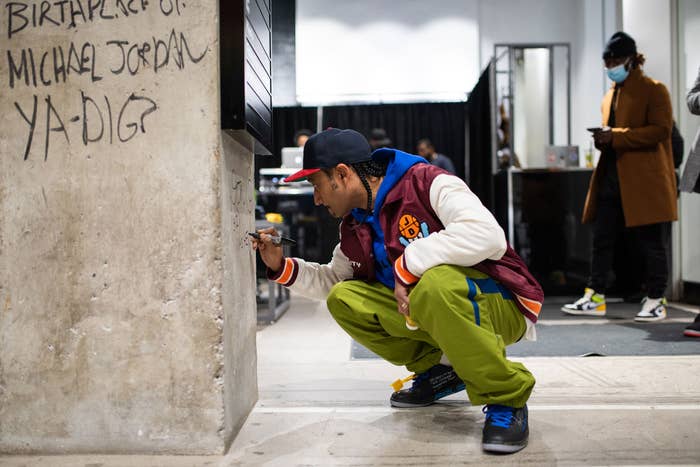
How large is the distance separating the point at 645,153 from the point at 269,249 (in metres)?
2.96

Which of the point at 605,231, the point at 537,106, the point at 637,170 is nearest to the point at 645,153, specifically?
the point at 637,170

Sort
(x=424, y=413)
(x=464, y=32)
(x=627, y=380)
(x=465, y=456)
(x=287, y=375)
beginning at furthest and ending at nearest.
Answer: (x=464, y=32), (x=287, y=375), (x=627, y=380), (x=424, y=413), (x=465, y=456)

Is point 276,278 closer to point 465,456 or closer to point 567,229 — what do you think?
point 465,456

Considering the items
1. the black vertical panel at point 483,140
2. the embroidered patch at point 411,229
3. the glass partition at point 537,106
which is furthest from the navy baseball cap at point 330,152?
the glass partition at point 537,106

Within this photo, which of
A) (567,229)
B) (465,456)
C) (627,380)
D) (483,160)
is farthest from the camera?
(483,160)

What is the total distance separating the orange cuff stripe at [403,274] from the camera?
5.42 ft

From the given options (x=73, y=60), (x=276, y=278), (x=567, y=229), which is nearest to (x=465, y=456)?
(x=276, y=278)

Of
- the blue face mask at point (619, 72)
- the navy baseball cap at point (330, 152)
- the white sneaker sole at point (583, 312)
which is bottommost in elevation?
the white sneaker sole at point (583, 312)

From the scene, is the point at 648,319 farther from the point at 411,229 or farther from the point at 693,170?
the point at 411,229

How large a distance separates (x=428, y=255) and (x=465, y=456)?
537 mm

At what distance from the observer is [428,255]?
5.31ft

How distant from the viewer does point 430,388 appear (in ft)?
6.68

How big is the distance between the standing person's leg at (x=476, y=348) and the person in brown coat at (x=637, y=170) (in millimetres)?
2533

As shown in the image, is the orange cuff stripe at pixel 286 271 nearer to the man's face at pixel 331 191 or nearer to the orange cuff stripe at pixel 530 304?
the man's face at pixel 331 191
